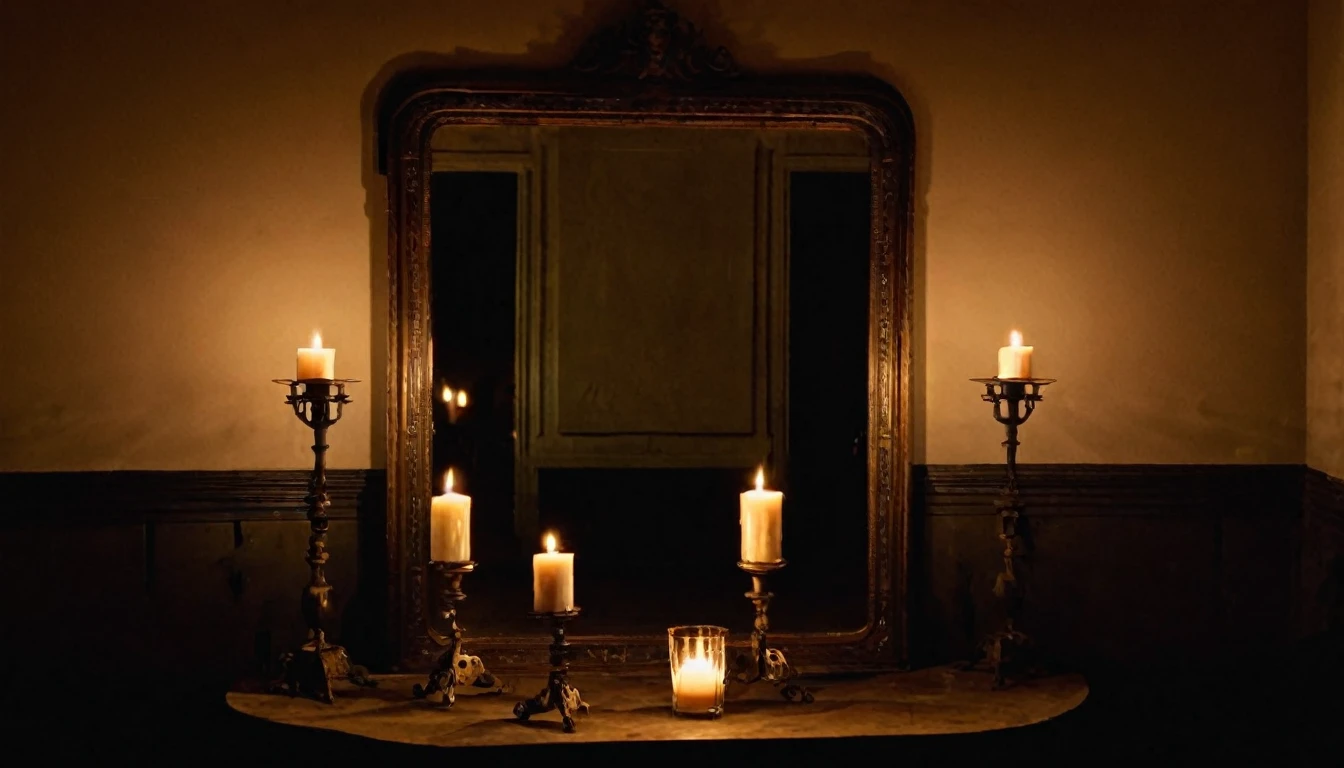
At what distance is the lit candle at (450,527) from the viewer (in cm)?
295

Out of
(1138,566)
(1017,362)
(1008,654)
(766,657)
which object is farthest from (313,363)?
(1138,566)

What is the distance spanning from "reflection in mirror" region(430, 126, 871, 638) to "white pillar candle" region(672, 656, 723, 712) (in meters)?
0.45

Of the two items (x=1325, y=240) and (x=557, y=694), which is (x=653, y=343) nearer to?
(x=557, y=694)

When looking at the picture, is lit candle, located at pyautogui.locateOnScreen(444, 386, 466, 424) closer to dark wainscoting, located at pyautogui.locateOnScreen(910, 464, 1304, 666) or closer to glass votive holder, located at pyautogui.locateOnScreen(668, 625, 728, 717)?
glass votive holder, located at pyautogui.locateOnScreen(668, 625, 728, 717)

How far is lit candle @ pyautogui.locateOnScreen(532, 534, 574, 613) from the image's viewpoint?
9.25ft

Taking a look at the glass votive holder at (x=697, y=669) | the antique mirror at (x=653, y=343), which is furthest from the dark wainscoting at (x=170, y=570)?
the glass votive holder at (x=697, y=669)

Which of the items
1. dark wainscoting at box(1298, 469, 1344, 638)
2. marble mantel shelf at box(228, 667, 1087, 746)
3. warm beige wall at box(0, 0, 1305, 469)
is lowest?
marble mantel shelf at box(228, 667, 1087, 746)

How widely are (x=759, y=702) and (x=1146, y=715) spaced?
93 cm

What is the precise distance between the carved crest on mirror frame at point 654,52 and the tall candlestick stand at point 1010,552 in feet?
3.25

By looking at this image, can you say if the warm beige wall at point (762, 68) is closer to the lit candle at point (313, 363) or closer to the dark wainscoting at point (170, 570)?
the dark wainscoting at point (170, 570)

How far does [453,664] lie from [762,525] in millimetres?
759

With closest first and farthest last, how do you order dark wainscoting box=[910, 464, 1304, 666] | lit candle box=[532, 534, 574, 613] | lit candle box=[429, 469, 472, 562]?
1. lit candle box=[532, 534, 574, 613]
2. lit candle box=[429, 469, 472, 562]
3. dark wainscoting box=[910, 464, 1304, 666]

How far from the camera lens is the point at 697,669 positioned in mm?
2973

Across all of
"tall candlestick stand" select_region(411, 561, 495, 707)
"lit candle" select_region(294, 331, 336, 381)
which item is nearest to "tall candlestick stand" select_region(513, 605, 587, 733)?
"tall candlestick stand" select_region(411, 561, 495, 707)
